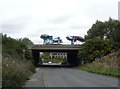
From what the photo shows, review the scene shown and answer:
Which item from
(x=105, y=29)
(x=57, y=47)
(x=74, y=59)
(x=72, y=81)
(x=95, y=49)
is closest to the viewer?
(x=72, y=81)

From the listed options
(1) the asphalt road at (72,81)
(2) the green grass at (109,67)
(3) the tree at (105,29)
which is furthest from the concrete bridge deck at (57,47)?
(1) the asphalt road at (72,81)

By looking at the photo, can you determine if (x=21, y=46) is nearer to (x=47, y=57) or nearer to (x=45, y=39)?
(x=45, y=39)

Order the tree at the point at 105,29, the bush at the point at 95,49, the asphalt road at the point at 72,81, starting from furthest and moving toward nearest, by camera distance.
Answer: the tree at the point at 105,29 < the bush at the point at 95,49 < the asphalt road at the point at 72,81

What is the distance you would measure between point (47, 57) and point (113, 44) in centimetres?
11706

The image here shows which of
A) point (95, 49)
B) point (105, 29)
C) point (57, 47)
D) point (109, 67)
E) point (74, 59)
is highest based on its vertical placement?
point (105, 29)

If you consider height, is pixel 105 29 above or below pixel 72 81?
above

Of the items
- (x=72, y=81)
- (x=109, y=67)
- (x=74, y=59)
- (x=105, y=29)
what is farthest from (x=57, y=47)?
(x=72, y=81)

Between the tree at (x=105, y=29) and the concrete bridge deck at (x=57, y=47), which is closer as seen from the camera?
the concrete bridge deck at (x=57, y=47)

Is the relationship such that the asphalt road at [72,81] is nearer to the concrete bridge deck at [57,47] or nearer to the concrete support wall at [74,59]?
the concrete bridge deck at [57,47]

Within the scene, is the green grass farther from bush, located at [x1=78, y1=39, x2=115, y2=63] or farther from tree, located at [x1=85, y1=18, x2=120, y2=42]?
tree, located at [x1=85, y1=18, x2=120, y2=42]

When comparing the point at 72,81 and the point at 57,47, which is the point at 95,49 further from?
the point at 72,81

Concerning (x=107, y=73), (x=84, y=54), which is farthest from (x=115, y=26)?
(x=107, y=73)

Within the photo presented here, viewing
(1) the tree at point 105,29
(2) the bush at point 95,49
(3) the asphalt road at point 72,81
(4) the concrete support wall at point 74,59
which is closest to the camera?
(3) the asphalt road at point 72,81

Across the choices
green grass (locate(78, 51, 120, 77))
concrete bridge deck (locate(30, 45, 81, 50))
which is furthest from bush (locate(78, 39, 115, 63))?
green grass (locate(78, 51, 120, 77))
